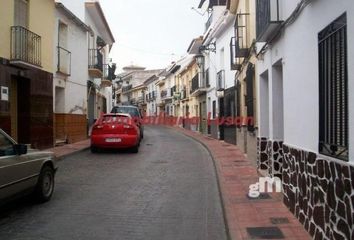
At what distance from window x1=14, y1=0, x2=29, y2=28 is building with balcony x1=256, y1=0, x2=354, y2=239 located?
9.31 m

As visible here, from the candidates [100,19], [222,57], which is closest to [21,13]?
[222,57]

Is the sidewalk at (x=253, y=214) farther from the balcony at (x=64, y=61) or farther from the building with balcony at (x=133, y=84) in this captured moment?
the building with balcony at (x=133, y=84)

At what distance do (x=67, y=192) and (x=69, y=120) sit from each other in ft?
36.2

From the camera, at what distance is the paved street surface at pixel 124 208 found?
6070mm

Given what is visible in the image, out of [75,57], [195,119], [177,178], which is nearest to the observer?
[177,178]

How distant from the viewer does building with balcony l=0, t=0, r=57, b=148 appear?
526 inches

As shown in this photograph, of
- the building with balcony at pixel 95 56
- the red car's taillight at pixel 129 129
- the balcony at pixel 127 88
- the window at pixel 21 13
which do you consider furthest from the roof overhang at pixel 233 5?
the balcony at pixel 127 88

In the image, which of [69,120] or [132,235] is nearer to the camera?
[132,235]

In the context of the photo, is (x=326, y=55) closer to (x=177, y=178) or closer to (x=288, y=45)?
(x=288, y=45)

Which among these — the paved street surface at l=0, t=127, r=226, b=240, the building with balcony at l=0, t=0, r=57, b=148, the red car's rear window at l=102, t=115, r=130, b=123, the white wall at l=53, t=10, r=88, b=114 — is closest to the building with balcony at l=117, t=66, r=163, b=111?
the white wall at l=53, t=10, r=88, b=114

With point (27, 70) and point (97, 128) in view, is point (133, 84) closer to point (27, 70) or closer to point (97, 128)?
point (97, 128)

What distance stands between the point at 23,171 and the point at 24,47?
832 cm

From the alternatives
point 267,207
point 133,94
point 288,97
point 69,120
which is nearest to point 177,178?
point 267,207

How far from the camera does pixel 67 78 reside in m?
19.2
